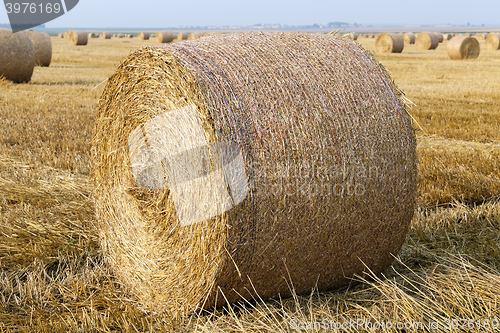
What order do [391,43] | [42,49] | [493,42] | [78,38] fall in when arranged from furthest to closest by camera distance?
[78,38], [493,42], [391,43], [42,49]

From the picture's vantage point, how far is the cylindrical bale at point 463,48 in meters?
24.8

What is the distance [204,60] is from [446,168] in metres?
4.14

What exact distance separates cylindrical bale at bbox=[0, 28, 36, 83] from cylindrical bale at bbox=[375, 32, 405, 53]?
70.6ft

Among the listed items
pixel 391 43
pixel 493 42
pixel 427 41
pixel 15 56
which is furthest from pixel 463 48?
pixel 15 56

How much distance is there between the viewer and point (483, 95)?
1263 cm

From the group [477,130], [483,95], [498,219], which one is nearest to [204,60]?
[498,219]

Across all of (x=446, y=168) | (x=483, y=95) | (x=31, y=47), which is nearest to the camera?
(x=446, y=168)

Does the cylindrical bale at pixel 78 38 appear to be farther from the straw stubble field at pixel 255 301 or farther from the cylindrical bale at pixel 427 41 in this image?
the straw stubble field at pixel 255 301

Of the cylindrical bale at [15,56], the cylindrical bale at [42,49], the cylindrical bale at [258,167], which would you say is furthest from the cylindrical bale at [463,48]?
the cylindrical bale at [258,167]

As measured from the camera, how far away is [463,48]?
24.9 meters

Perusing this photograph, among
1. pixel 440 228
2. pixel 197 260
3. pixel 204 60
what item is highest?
pixel 204 60

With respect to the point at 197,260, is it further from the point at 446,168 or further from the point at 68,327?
the point at 446,168

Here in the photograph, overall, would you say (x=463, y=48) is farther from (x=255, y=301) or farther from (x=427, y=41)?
(x=255, y=301)

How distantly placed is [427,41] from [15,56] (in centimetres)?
2865
